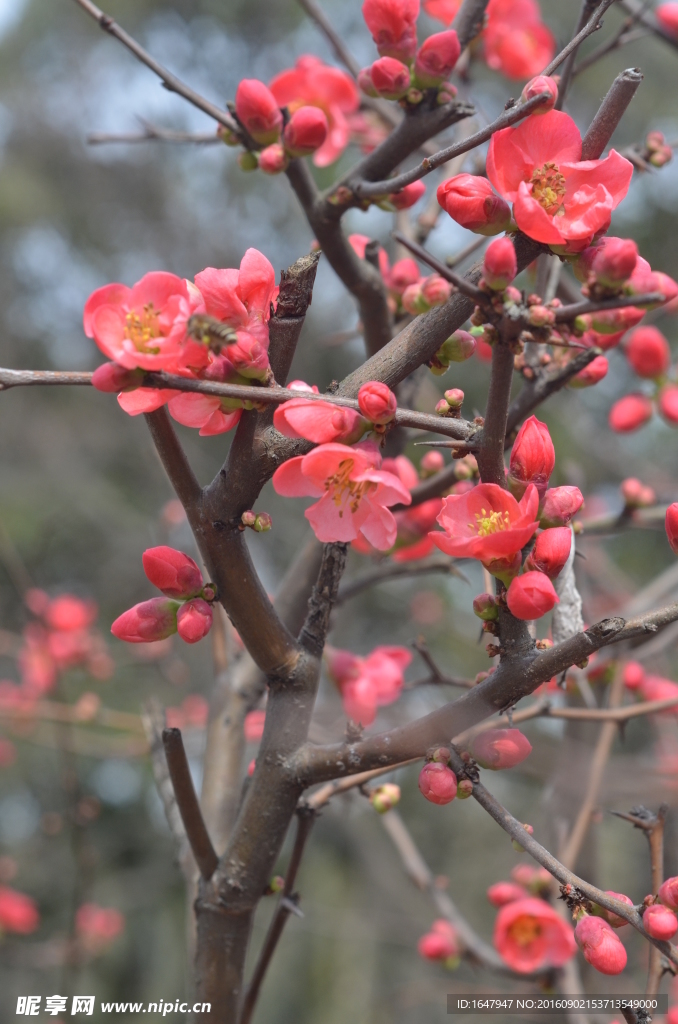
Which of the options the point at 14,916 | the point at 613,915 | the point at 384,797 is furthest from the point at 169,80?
the point at 14,916

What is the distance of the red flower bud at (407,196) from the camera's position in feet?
4.00

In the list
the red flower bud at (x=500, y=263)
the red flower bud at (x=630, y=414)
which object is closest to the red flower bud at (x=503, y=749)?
the red flower bud at (x=500, y=263)

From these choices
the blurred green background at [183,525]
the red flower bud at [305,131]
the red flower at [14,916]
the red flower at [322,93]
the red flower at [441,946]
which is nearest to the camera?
the red flower bud at [305,131]

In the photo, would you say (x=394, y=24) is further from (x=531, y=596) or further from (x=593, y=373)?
(x=531, y=596)

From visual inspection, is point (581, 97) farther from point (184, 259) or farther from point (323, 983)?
point (323, 983)

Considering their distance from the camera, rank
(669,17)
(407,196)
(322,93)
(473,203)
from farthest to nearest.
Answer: (669,17) → (322,93) → (407,196) → (473,203)

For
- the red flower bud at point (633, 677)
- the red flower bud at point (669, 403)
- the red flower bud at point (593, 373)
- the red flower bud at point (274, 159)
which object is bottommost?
the red flower bud at point (633, 677)

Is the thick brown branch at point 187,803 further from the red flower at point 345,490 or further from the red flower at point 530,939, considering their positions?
the red flower at point 530,939

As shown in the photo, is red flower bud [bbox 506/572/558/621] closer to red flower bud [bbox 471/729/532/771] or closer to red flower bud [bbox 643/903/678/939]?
red flower bud [bbox 471/729/532/771]

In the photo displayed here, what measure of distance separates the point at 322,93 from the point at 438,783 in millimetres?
1328

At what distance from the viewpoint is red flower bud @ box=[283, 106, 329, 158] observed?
1.06 m

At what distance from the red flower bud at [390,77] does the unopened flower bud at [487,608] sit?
775 mm

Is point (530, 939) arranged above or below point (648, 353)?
below

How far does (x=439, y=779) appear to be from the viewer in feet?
2.31
